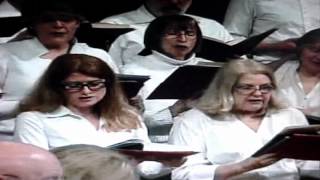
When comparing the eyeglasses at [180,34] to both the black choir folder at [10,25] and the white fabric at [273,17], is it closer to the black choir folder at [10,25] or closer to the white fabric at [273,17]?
the white fabric at [273,17]

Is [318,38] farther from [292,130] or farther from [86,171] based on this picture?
[86,171]

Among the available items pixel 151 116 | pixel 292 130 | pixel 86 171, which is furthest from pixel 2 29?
pixel 86 171

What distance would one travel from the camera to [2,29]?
Answer: 152 centimetres

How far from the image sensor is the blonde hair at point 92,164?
737 millimetres

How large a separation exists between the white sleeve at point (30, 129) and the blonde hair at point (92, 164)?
62 cm

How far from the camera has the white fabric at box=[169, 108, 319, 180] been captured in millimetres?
1543

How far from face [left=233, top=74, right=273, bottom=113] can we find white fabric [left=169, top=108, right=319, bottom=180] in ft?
0.09

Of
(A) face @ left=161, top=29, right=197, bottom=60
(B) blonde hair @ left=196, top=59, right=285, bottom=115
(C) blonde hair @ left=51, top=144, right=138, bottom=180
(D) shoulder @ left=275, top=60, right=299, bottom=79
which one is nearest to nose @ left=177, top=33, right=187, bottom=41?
(A) face @ left=161, top=29, right=197, bottom=60

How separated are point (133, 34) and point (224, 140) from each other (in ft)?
0.94

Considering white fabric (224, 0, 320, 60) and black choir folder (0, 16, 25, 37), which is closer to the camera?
black choir folder (0, 16, 25, 37)

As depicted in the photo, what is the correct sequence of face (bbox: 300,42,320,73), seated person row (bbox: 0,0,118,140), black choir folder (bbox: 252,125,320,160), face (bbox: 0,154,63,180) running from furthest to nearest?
face (bbox: 300,42,320,73) < seated person row (bbox: 0,0,118,140) < black choir folder (bbox: 252,125,320,160) < face (bbox: 0,154,63,180)

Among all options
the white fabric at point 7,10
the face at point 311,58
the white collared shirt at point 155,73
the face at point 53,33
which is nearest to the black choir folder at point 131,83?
the white collared shirt at point 155,73

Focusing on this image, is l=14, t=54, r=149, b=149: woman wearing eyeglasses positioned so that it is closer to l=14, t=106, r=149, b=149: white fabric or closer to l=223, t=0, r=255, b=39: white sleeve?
l=14, t=106, r=149, b=149: white fabric

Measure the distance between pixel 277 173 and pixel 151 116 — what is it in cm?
27
